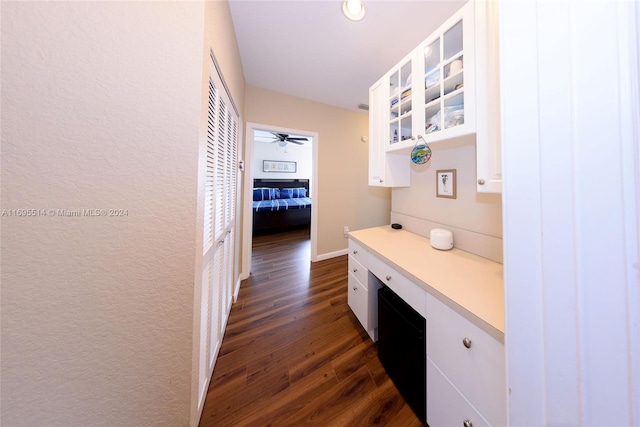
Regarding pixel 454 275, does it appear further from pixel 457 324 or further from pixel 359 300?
pixel 359 300

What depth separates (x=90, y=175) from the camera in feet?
2.03

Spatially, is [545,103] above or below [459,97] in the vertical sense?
below

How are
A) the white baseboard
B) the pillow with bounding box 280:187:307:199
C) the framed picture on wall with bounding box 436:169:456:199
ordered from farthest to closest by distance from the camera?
the pillow with bounding box 280:187:307:199 < the white baseboard < the framed picture on wall with bounding box 436:169:456:199

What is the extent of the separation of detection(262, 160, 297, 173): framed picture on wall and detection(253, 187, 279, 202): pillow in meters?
0.84

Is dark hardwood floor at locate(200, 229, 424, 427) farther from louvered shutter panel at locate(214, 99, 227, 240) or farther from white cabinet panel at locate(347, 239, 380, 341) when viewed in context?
louvered shutter panel at locate(214, 99, 227, 240)

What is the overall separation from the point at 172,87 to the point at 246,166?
1.65 metres

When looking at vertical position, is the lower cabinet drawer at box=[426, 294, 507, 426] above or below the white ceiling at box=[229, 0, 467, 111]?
below

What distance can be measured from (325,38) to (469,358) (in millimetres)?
2286

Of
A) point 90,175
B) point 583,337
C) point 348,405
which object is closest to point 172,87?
point 90,175

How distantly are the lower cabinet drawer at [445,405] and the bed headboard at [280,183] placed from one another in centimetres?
570

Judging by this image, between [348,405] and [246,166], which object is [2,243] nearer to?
[348,405]

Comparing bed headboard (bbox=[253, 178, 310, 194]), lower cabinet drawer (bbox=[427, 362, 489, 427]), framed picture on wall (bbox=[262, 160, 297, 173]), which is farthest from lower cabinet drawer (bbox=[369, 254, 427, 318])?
framed picture on wall (bbox=[262, 160, 297, 173])

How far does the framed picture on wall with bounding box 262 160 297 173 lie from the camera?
6.07 m

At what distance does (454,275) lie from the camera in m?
0.98
